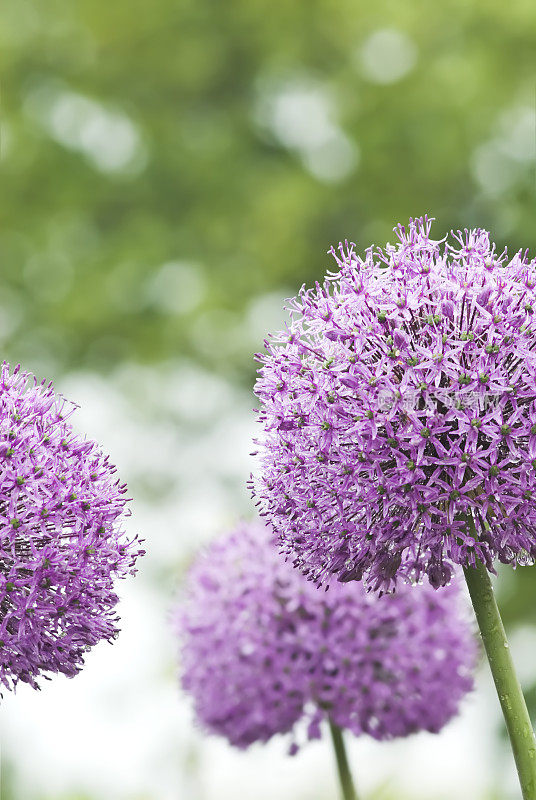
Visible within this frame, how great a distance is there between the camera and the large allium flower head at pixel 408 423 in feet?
9.12

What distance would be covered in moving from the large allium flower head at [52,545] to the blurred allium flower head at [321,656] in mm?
1529

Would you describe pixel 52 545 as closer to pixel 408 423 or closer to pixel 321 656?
pixel 408 423

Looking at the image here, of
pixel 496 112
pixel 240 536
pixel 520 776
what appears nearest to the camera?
pixel 520 776

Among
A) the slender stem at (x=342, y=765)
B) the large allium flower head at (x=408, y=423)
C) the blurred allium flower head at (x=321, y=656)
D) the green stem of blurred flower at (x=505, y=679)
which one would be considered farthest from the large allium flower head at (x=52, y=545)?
the slender stem at (x=342, y=765)

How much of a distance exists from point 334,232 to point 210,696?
323 inches

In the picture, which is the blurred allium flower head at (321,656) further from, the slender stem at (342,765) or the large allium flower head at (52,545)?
the large allium flower head at (52,545)

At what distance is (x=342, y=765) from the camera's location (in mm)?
4258

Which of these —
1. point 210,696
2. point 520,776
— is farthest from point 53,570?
point 210,696

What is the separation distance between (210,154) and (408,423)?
1010cm

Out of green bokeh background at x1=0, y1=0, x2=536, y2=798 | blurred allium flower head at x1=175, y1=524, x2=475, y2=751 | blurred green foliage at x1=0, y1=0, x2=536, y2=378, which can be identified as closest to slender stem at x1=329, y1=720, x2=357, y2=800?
blurred allium flower head at x1=175, y1=524, x2=475, y2=751

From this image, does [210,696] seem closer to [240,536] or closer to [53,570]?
[240,536]

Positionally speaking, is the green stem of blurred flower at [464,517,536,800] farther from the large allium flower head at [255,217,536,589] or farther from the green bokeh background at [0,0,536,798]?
the green bokeh background at [0,0,536,798]

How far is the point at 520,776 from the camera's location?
277cm

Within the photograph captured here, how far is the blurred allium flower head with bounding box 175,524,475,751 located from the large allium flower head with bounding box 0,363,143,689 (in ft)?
5.02
